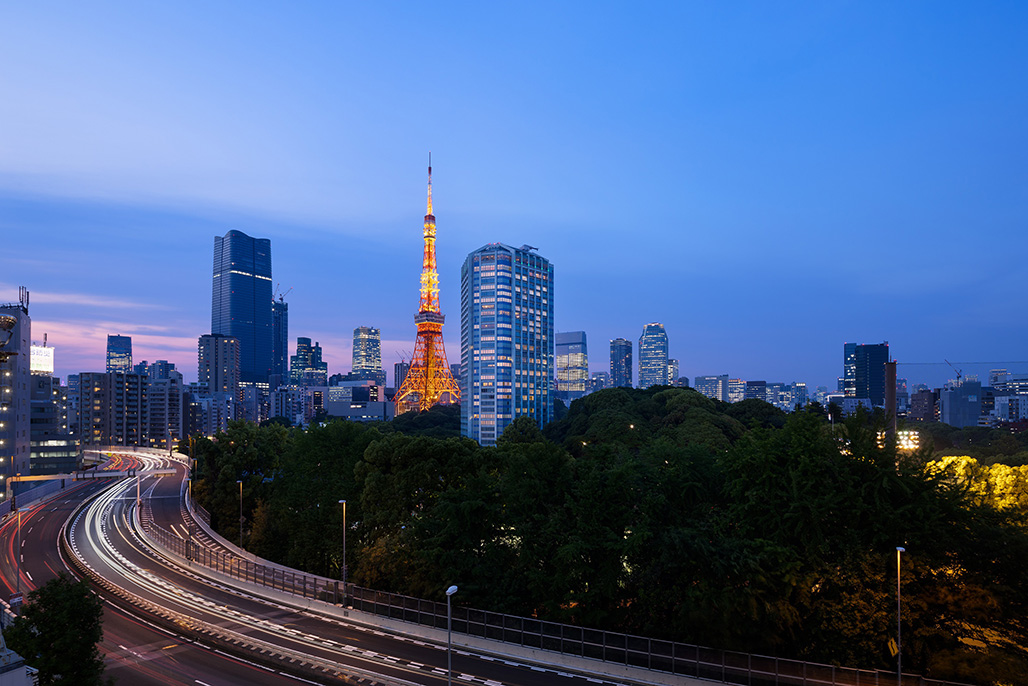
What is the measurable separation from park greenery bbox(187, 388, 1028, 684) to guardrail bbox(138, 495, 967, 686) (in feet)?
6.61

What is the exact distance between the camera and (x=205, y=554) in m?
53.8

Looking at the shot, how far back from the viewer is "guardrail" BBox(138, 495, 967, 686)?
85.6 ft

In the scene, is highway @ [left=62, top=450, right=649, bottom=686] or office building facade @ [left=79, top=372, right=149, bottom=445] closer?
highway @ [left=62, top=450, right=649, bottom=686]

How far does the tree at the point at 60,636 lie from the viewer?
72.1 feet

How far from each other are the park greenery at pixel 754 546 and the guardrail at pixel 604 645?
2.01 m

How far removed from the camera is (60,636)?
22.4 m

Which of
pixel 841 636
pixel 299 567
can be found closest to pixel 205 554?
pixel 299 567

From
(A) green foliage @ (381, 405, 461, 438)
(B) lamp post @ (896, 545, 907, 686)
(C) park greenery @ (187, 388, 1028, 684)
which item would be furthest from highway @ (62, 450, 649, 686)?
(A) green foliage @ (381, 405, 461, 438)

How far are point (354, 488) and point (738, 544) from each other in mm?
39226

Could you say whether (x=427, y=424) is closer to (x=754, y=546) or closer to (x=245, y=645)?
(x=245, y=645)

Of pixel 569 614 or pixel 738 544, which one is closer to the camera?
pixel 738 544

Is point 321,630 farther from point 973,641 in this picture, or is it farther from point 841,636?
point 973,641

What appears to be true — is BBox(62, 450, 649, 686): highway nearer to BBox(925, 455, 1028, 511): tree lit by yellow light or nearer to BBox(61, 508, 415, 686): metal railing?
BBox(61, 508, 415, 686): metal railing

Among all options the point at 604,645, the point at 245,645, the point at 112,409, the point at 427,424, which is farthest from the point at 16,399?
the point at 112,409
